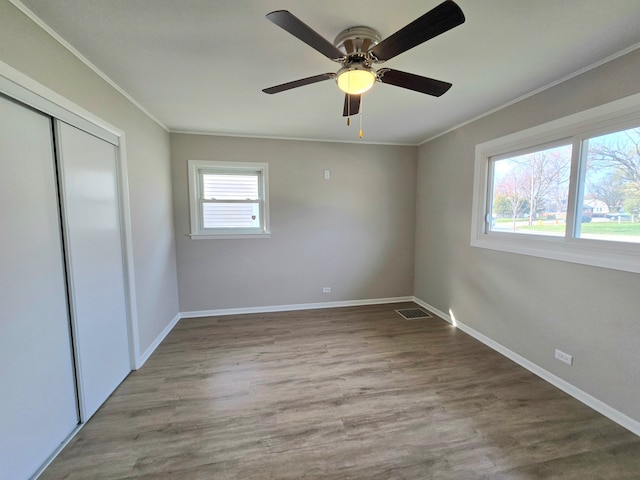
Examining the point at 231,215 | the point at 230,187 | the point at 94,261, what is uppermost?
the point at 230,187

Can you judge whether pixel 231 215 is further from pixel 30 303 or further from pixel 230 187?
pixel 30 303

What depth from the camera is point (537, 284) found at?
7.64 ft

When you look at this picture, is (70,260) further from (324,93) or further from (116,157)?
(324,93)

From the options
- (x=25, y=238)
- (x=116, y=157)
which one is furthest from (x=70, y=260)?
(x=116, y=157)

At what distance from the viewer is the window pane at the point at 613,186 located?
176 centimetres

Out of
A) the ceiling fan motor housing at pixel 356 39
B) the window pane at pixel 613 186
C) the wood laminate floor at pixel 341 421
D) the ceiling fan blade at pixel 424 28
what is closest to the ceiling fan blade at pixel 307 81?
the ceiling fan motor housing at pixel 356 39

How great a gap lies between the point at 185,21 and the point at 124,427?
2552mm

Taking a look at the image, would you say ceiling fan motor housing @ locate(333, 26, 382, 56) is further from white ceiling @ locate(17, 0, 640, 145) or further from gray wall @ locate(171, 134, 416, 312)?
gray wall @ locate(171, 134, 416, 312)

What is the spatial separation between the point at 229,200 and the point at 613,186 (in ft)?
12.4

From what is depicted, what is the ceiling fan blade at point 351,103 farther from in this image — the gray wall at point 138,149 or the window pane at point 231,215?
the window pane at point 231,215

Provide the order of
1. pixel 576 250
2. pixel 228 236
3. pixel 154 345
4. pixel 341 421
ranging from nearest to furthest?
pixel 341 421 < pixel 576 250 < pixel 154 345 < pixel 228 236

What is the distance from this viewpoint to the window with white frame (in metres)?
3.53

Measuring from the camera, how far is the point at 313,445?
1.62 meters

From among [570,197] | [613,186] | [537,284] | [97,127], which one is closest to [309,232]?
[97,127]
